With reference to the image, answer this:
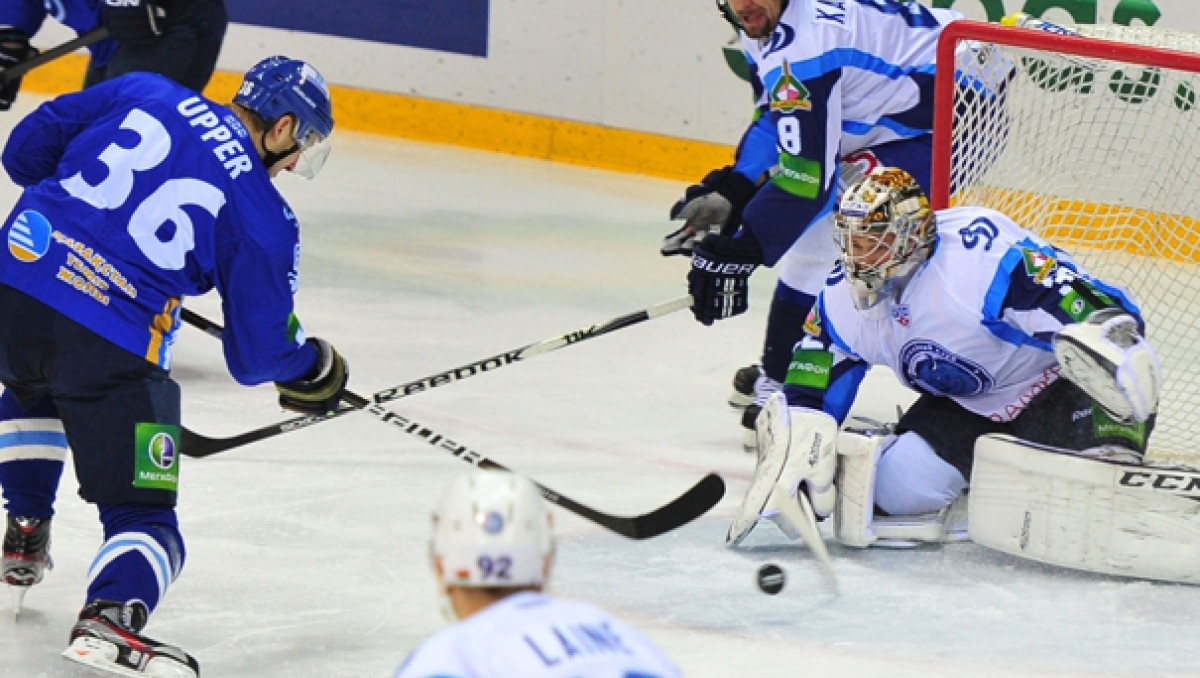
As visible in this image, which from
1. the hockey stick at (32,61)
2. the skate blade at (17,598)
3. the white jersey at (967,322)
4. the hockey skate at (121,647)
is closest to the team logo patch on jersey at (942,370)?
the white jersey at (967,322)

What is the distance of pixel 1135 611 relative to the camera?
10.7 ft

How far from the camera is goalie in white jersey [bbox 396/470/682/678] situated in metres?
1.54

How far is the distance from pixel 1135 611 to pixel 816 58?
1.26m

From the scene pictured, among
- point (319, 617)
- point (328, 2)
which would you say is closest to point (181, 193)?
point (319, 617)

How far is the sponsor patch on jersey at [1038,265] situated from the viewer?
338cm

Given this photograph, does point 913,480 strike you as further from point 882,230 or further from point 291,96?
point 291,96

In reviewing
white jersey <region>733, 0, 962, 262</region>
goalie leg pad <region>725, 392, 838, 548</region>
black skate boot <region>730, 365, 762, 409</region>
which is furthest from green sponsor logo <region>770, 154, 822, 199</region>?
black skate boot <region>730, 365, 762, 409</region>

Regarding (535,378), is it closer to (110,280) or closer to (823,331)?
(823,331)

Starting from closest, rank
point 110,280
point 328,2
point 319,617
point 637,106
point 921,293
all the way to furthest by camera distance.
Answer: point 110,280 < point 319,617 < point 921,293 < point 637,106 < point 328,2

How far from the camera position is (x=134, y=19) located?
4.90 metres

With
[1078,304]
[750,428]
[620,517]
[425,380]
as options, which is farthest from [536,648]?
[750,428]

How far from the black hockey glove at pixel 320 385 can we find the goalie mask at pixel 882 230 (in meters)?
0.87

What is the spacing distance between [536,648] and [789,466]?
6.35 feet

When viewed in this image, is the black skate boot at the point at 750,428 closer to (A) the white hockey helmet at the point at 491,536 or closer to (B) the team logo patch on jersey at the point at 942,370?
(B) the team logo patch on jersey at the point at 942,370
